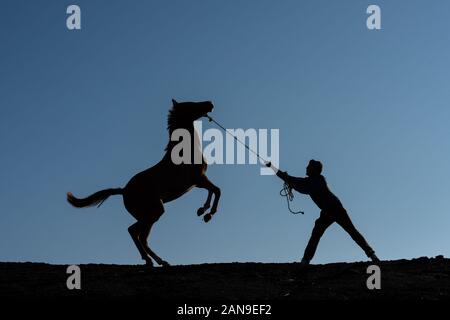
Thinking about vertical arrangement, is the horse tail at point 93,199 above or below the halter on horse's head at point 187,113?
below

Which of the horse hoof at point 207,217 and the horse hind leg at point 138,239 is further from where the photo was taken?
the horse hoof at point 207,217

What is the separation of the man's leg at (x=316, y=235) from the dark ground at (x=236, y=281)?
221mm

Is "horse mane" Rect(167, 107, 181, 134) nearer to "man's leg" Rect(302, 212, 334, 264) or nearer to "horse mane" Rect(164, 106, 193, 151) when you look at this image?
"horse mane" Rect(164, 106, 193, 151)

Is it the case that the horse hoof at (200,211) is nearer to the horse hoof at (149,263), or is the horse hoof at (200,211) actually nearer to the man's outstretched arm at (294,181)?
the horse hoof at (149,263)

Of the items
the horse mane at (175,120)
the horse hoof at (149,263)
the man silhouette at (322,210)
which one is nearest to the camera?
the man silhouette at (322,210)

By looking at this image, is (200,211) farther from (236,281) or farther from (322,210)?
(236,281)

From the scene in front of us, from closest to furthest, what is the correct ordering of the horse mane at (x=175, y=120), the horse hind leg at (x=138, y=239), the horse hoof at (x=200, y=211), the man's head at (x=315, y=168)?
the man's head at (x=315, y=168) < the horse hind leg at (x=138, y=239) < the horse hoof at (x=200, y=211) < the horse mane at (x=175, y=120)

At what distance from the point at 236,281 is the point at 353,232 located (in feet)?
8.76

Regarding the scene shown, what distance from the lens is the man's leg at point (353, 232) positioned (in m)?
14.1

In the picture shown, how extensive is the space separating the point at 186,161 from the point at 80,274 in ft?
12.5

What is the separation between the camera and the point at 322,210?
46.4ft

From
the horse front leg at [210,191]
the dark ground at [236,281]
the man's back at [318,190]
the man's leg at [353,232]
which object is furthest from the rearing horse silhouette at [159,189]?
the man's leg at [353,232]
